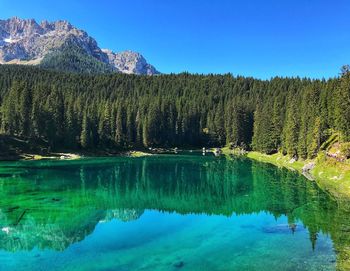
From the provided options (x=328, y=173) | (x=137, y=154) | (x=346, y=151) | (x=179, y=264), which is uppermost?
(x=346, y=151)

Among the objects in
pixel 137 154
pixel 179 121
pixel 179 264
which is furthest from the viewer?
pixel 179 121

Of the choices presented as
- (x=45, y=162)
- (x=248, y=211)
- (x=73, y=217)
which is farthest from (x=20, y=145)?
Result: (x=248, y=211)

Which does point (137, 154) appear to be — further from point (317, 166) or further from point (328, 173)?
point (328, 173)

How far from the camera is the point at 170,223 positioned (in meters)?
43.2

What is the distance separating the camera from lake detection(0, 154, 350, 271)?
1164 inches

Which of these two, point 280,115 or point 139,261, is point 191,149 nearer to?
point 280,115

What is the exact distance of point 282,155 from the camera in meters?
111

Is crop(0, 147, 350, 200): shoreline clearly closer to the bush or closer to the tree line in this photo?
the bush

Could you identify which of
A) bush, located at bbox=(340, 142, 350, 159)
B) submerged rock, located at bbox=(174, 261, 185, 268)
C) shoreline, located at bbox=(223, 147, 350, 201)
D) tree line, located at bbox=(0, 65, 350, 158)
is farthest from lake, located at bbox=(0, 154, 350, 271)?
tree line, located at bbox=(0, 65, 350, 158)

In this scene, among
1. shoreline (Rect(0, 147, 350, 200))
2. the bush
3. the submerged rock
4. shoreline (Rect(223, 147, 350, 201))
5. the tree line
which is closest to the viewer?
the submerged rock

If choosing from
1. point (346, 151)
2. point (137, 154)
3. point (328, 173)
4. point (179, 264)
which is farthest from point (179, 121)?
point (179, 264)

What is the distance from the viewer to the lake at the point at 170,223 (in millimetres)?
29562

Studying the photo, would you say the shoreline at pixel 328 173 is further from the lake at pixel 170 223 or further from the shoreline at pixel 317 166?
the lake at pixel 170 223

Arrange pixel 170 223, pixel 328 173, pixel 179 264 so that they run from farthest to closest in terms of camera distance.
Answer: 1. pixel 328 173
2. pixel 170 223
3. pixel 179 264
